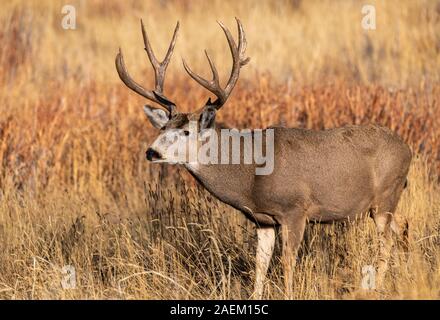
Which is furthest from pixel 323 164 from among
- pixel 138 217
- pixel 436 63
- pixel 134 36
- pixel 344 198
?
pixel 134 36

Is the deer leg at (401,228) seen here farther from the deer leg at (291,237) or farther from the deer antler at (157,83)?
the deer antler at (157,83)

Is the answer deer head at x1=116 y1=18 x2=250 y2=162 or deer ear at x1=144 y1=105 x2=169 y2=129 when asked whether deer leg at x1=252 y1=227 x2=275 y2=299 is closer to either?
deer head at x1=116 y1=18 x2=250 y2=162

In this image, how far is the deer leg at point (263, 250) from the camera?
6766 millimetres

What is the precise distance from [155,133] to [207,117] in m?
4.17

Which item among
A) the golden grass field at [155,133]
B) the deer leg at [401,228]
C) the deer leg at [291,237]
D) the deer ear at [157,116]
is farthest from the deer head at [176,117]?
the deer leg at [401,228]

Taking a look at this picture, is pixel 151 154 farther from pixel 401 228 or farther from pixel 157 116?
pixel 401 228

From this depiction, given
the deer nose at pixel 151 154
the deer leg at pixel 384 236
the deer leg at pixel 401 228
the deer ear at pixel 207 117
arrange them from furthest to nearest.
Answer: the deer leg at pixel 401 228, the deer leg at pixel 384 236, the deer ear at pixel 207 117, the deer nose at pixel 151 154

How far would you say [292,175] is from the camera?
22.5ft

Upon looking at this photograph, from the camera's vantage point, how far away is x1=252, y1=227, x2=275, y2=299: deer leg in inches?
266

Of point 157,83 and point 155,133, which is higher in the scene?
point 157,83

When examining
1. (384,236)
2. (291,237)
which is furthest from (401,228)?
(291,237)

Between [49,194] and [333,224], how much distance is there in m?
3.18

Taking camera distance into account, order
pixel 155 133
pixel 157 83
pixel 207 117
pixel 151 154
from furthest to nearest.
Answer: pixel 155 133 < pixel 157 83 < pixel 207 117 < pixel 151 154

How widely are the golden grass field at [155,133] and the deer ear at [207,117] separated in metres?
0.80
